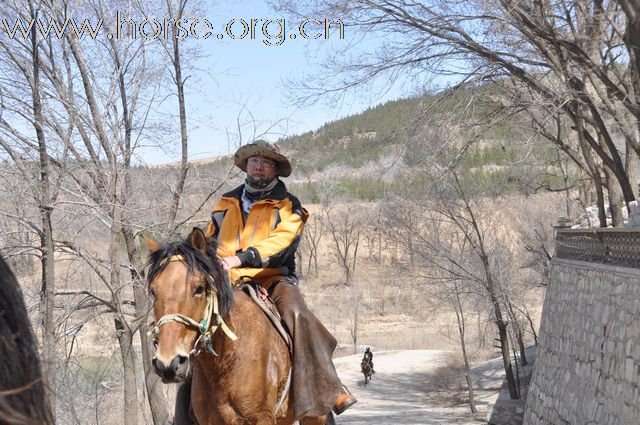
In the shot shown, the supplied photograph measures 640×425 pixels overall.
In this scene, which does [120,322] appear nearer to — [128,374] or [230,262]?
[128,374]

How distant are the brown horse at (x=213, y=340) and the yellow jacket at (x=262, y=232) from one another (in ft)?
1.08

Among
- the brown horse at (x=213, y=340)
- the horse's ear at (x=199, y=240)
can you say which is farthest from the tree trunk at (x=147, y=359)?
the horse's ear at (x=199, y=240)

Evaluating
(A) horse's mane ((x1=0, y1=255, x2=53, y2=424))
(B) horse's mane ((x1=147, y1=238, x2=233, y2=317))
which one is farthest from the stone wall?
(A) horse's mane ((x1=0, y1=255, x2=53, y2=424))

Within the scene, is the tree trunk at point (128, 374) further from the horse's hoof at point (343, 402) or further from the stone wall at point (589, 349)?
the horse's hoof at point (343, 402)

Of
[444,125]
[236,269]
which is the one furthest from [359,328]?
[236,269]

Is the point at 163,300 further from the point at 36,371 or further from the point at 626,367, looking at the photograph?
the point at 626,367

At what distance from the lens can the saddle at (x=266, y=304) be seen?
5469mm

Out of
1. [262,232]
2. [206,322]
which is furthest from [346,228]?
[206,322]

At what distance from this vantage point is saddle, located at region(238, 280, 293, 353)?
5.47m

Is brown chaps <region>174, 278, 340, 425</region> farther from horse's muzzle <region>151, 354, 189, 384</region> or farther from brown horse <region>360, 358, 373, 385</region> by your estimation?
brown horse <region>360, 358, 373, 385</region>

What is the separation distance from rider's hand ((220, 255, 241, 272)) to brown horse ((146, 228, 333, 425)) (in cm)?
14

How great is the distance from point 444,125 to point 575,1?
3401mm

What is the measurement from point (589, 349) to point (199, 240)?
289 inches

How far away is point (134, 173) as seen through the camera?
1436cm
